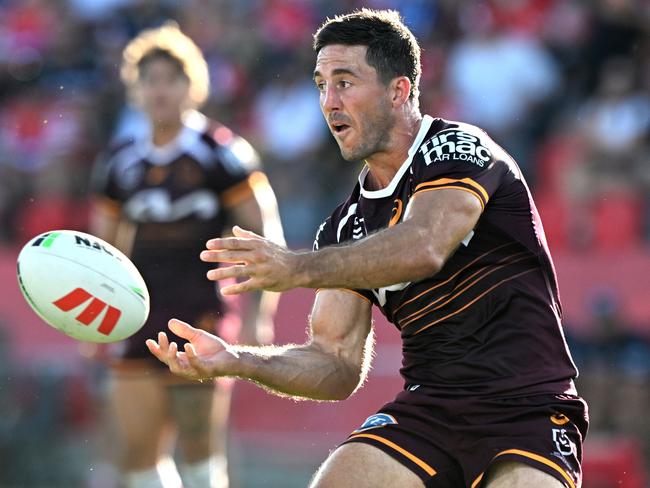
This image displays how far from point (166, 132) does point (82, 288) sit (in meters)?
2.99

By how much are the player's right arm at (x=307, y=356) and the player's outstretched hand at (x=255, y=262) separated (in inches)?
20.0

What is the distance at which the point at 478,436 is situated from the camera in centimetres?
473

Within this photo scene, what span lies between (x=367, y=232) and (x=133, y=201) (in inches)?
127

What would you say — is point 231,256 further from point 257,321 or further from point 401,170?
point 257,321

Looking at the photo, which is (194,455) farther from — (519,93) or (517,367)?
(519,93)

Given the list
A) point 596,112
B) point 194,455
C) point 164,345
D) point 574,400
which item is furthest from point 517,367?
point 596,112

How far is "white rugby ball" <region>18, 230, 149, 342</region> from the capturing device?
5109mm

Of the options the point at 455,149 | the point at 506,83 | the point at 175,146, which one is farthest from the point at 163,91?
the point at 506,83

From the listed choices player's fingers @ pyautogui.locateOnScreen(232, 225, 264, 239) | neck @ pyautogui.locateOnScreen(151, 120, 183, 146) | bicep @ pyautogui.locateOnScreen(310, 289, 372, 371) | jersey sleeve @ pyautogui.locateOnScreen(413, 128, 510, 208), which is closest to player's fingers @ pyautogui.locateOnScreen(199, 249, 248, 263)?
player's fingers @ pyautogui.locateOnScreen(232, 225, 264, 239)

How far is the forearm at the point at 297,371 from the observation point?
4.77m

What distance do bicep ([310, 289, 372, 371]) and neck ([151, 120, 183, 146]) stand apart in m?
2.96

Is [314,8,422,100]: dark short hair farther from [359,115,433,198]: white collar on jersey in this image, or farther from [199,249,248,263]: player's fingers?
[199,249,248,263]: player's fingers

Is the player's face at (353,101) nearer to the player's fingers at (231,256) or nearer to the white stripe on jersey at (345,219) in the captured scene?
the white stripe on jersey at (345,219)

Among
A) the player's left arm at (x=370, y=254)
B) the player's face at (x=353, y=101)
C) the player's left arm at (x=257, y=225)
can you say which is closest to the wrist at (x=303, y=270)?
the player's left arm at (x=370, y=254)
